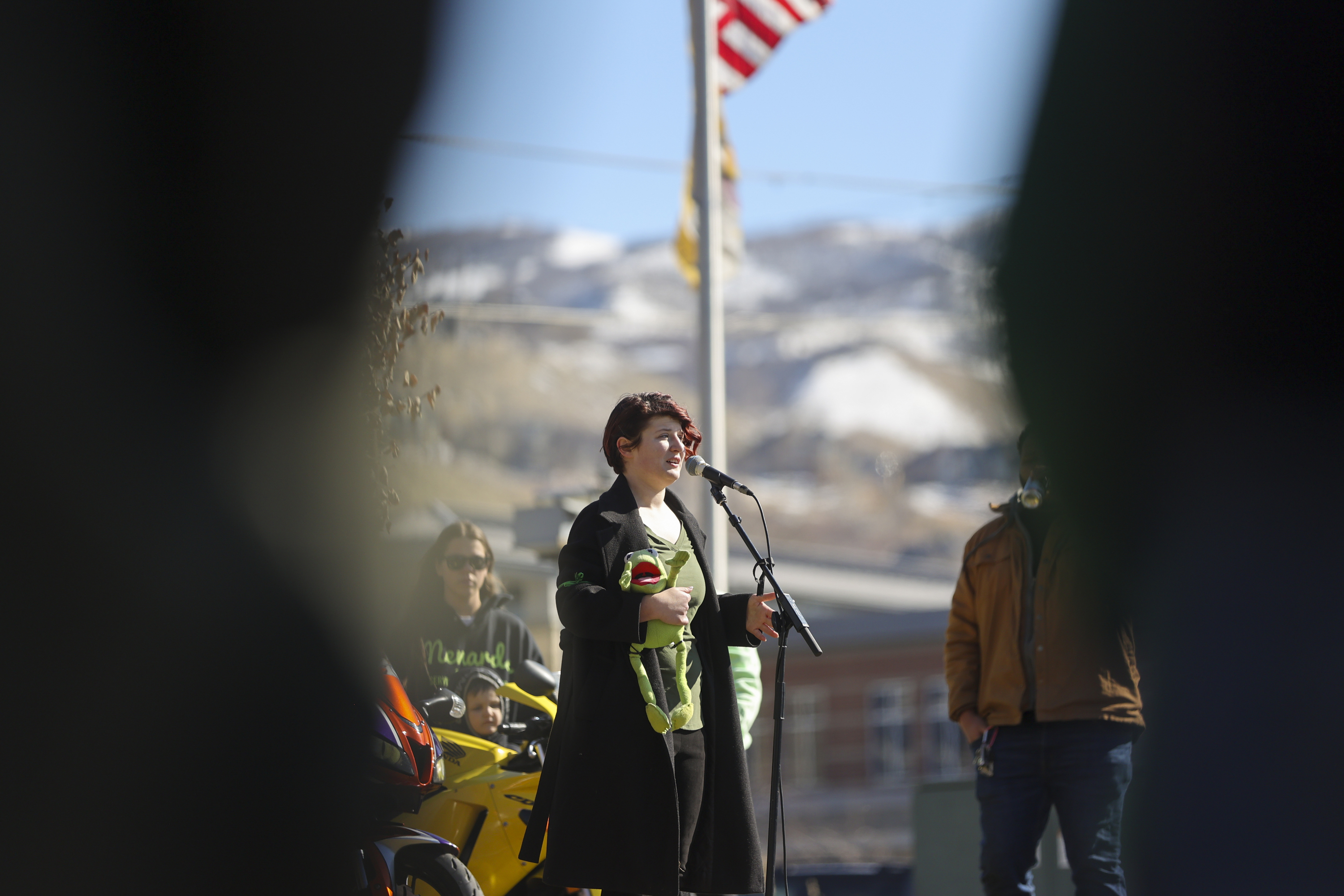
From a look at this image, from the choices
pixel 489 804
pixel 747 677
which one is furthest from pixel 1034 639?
pixel 489 804

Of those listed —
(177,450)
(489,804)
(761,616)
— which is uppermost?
(177,450)

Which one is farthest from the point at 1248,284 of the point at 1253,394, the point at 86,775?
the point at 86,775

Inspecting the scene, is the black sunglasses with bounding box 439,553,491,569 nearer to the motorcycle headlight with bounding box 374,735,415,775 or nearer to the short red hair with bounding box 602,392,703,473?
the motorcycle headlight with bounding box 374,735,415,775

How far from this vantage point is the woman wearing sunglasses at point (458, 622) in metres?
5.18

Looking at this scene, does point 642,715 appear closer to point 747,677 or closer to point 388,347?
point 747,677

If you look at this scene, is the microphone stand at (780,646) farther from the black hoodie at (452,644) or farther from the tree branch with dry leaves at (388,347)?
the black hoodie at (452,644)

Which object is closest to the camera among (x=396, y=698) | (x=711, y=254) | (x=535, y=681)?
(x=396, y=698)

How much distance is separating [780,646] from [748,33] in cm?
650

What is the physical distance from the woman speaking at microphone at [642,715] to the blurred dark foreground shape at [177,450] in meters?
0.72

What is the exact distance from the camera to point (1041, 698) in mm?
4582

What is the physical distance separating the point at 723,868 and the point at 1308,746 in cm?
250

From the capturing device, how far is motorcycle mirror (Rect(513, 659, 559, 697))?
5152 mm

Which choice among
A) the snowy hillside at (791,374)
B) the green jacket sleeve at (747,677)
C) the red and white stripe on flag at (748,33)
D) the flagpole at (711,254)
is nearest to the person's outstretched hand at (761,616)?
the green jacket sleeve at (747,677)

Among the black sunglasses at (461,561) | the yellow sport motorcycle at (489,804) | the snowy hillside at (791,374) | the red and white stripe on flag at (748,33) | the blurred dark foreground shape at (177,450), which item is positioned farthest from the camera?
the snowy hillside at (791,374)
